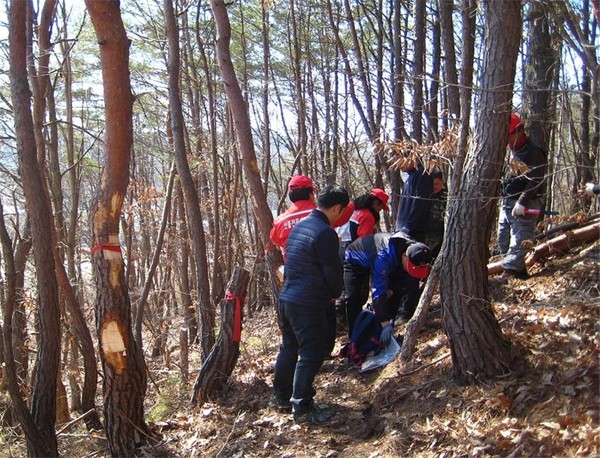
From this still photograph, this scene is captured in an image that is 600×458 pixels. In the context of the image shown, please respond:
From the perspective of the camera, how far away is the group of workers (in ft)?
15.8

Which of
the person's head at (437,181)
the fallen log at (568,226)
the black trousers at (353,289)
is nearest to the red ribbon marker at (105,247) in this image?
the black trousers at (353,289)

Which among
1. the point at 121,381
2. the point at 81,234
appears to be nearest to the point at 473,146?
the point at 121,381

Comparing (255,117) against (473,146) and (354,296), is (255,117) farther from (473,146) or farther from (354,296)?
(473,146)

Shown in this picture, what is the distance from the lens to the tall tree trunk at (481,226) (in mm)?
4223

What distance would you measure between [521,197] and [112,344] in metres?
4.35

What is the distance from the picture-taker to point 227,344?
605 cm

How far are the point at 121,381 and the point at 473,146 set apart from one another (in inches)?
152

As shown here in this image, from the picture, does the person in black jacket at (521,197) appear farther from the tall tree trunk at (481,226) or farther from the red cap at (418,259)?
the tall tree trunk at (481,226)

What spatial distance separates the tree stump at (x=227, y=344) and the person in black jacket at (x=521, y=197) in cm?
295

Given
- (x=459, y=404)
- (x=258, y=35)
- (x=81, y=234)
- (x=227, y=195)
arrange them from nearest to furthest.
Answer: (x=459, y=404) → (x=227, y=195) → (x=258, y=35) → (x=81, y=234)

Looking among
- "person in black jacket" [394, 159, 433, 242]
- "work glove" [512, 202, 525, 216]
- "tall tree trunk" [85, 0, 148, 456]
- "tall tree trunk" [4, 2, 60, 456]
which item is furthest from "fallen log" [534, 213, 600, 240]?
"tall tree trunk" [4, 2, 60, 456]

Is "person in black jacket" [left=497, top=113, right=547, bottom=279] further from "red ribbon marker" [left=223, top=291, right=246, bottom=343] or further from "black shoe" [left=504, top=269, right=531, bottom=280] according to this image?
"red ribbon marker" [left=223, top=291, right=246, bottom=343]

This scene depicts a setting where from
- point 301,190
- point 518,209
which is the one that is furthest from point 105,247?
point 518,209

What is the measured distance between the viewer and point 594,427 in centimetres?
335
